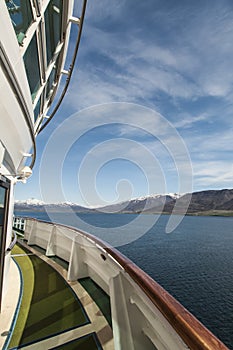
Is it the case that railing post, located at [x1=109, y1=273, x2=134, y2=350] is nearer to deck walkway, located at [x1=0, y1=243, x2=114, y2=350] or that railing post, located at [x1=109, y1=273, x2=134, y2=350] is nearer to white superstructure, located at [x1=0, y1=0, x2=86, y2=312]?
deck walkway, located at [x1=0, y1=243, x2=114, y2=350]

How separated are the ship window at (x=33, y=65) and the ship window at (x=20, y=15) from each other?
0.24 m

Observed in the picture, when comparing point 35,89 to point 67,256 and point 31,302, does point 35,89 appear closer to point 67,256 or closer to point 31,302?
point 31,302

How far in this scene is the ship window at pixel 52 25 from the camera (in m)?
2.53

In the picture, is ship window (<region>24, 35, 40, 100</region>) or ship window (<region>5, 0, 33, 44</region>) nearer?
ship window (<region>5, 0, 33, 44</region>)

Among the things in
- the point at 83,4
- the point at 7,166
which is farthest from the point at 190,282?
the point at 83,4

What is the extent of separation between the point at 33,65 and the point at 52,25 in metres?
0.78

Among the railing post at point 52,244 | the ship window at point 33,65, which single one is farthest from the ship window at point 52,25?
the railing post at point 52,244

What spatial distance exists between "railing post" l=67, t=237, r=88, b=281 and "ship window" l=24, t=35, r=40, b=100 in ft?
8.29

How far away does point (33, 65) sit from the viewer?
8.07ft

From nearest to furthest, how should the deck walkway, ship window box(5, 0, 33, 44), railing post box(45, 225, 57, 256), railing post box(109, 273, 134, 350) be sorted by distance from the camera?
railing post box(109, 273, 134, 350) < ship window box(5, 0, 33, 44) < the deck walkway < railing post box(45, 225, 57, 256)

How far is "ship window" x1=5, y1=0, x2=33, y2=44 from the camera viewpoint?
64.6 inches

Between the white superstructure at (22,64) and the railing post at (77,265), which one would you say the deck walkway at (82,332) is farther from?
the railing post at (77,265)

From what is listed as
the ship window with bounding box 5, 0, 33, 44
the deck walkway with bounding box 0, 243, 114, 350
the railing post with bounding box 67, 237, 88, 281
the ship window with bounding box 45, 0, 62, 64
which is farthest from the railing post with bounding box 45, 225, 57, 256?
the ship window with bounding box 5, 0, 33, 44

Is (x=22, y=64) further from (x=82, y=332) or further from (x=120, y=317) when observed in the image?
(x=82, y=332)
